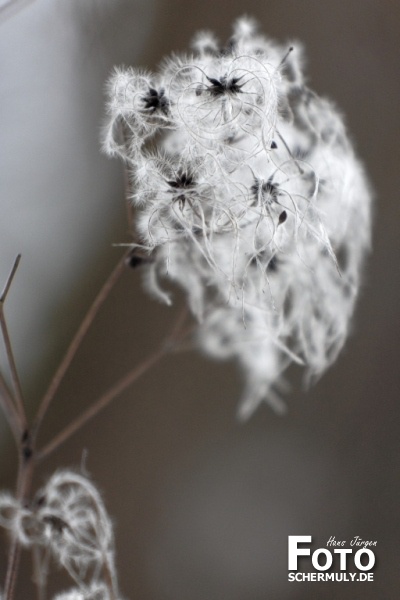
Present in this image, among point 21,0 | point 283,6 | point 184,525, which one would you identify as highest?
point 283,6

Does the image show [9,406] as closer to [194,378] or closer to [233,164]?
[233,164]

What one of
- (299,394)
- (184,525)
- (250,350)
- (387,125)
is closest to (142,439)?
(184,525)

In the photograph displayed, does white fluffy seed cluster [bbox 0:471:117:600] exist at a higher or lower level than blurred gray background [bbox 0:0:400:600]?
lower

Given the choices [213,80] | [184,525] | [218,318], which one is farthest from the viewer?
[184,525]

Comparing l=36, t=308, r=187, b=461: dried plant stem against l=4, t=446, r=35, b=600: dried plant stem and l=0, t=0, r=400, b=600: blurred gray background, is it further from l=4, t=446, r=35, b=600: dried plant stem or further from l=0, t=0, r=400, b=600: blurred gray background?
l=0, t=0, r=400, b=600: blurred gray background

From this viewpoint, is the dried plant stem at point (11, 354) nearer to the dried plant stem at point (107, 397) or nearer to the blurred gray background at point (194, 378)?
the dried plant stem at point (107, 397)

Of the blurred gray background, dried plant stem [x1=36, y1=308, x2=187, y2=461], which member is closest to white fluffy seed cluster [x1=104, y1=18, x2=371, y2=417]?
dried plant stem [x1=36, y1=308, x2=187, y2=461]

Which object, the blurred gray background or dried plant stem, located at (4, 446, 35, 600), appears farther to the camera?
the blurred gray background

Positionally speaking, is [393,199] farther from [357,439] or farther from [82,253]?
[82,253]

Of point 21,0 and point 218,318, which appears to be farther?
point 218,318
